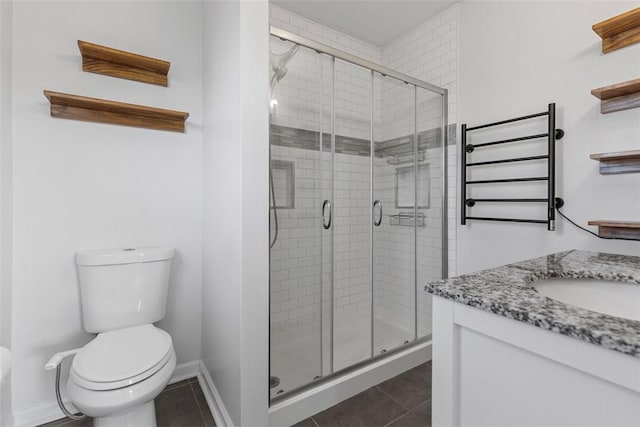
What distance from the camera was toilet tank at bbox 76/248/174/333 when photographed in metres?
1.59

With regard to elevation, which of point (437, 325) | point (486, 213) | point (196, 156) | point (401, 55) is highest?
point (401, 55)

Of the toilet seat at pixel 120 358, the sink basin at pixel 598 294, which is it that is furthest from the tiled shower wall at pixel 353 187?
the sink basin at pixel 598 294

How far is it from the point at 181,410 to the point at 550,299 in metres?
1.84

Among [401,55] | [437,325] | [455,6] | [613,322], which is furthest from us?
[401,55]

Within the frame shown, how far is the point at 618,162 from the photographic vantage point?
1489 mm

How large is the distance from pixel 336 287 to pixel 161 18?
2019mm

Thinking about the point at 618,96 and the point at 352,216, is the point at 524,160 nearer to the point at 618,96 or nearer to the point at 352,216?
the point at 618,96

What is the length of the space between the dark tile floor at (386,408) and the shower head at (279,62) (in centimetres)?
177

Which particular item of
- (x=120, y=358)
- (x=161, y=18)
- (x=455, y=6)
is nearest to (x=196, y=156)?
(x=161, y=18)

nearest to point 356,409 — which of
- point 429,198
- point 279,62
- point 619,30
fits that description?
point 429,198

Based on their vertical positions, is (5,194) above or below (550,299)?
above

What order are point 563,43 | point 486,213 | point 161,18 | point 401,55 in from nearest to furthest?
1. point 563,43
2. point 161,18
3. point 486,213
4. point 401,55

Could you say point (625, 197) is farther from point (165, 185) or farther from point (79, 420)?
point (79, 420)

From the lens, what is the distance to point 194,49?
201 cm
